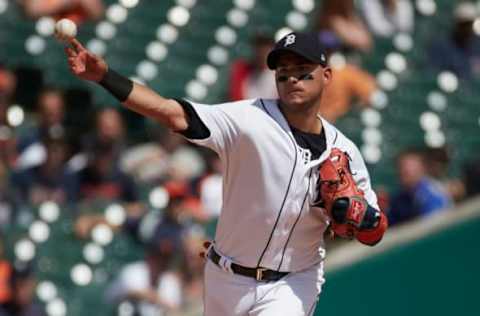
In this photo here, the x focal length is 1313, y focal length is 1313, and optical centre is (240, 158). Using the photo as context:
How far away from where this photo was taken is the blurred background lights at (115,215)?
870 centimetres

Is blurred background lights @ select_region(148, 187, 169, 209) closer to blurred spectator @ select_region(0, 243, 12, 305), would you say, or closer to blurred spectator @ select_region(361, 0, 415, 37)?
blurred spectator @ select_region(0, 243, 12, 305)

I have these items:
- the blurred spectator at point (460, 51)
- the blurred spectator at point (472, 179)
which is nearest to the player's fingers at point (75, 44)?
the blurred spectator at point (472, 179)

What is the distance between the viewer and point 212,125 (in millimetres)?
4770

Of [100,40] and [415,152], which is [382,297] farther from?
[100,40]

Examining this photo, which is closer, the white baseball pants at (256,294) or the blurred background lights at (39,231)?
the white baseball pants at (256,294)

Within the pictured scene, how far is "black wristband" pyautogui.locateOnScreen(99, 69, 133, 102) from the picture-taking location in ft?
14.9

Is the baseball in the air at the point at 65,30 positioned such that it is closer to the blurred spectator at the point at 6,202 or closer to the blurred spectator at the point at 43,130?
the blurred spectator at the point at 6,202

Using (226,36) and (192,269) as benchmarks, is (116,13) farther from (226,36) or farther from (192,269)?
(192,269)

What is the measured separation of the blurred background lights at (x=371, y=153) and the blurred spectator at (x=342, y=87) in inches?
11.9

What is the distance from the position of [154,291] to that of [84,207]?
96 centimetres

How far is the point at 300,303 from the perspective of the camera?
16.6 ft

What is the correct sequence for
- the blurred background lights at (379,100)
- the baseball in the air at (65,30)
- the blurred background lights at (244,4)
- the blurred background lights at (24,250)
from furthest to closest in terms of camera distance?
1. the blurred background lights at (244,4)
2. the blurred background lights at (379,100)
3. the blurred background lights at (24,250)
4. the baseball in the air at (65,30)

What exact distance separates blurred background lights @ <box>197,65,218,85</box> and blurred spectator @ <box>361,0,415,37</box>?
1.35 meters

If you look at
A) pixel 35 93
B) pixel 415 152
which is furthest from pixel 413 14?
pixel 35 93
